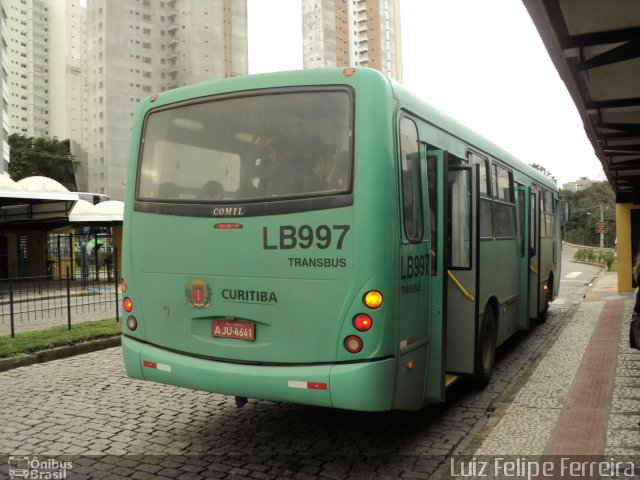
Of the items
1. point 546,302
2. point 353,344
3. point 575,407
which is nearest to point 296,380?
point 353,344

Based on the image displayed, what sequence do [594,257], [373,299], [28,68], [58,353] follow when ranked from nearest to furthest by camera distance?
[373,299] → [58,353] → [594,257] → [28,68]

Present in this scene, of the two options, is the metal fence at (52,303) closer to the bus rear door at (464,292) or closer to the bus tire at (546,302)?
the bus rear door at (464,292)

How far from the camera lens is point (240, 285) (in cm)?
506

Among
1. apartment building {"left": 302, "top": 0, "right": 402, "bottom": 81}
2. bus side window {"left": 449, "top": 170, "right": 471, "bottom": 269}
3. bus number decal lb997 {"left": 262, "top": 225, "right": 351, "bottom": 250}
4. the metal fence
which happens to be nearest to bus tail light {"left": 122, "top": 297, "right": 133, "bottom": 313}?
bus number decal lb997 {"left": 262, "top": 225, "right": 351, "bottom": 250}

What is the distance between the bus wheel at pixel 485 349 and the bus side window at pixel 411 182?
2522 millimetres

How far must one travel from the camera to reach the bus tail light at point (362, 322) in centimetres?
464

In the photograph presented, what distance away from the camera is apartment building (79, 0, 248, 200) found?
82875mm

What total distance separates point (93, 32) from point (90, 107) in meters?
10.3

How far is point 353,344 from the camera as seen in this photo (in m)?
4.66

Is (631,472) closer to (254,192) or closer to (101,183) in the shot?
(254,192)

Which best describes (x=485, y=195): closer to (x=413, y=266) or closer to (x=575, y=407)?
(x=575, y=407)

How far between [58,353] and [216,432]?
192 inches

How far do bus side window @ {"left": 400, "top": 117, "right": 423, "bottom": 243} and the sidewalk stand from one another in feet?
6.49

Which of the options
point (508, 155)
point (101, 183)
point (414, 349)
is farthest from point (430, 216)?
point (101, 183)
